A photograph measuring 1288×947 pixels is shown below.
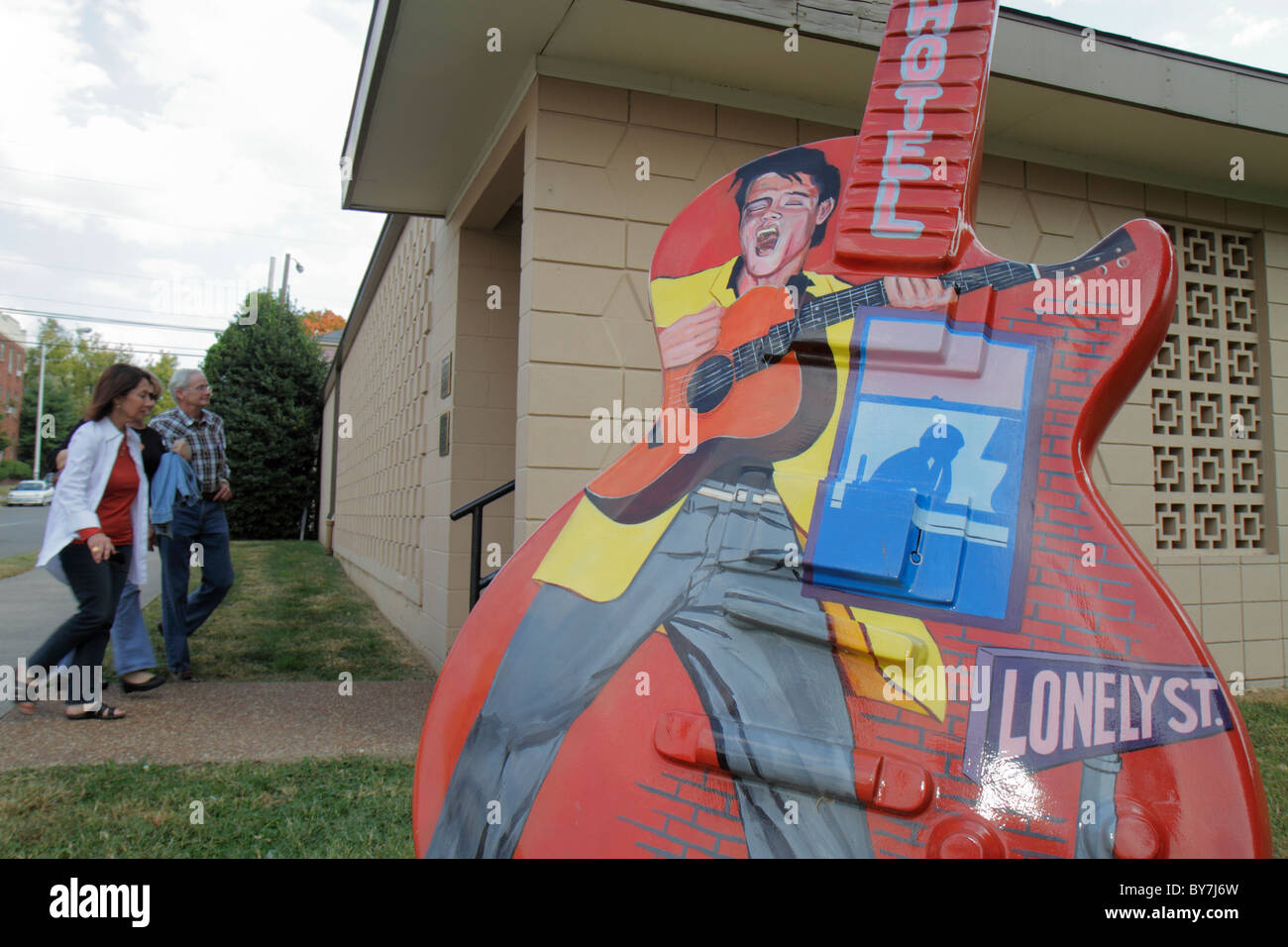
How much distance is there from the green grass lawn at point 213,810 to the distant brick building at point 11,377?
5480 cm

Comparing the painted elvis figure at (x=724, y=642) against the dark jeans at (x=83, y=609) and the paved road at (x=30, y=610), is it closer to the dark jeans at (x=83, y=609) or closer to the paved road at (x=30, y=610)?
the dark jeans at (x=83, y=609)

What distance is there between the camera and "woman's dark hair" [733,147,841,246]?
1.54 metres

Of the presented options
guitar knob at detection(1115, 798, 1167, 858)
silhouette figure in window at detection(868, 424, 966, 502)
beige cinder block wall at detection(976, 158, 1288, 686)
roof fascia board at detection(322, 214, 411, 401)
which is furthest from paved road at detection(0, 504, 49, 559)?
guitar knob at detection(1115, 798, 1167, 858)

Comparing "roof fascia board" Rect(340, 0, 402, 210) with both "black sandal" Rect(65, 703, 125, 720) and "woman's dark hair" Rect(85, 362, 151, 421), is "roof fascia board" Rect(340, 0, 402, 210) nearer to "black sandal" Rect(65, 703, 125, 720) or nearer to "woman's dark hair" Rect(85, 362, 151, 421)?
"woman's dark hair" Rect(85, 362, 151, 421)

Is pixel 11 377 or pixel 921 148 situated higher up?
pixel 11 377

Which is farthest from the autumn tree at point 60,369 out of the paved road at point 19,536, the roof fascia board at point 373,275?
the roof fascia board at point 373,275

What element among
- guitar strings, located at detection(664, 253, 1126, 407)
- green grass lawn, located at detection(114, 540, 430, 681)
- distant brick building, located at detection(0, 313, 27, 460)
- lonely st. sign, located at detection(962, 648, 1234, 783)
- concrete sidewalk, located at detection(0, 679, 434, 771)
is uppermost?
distant brick building, located at detection(0, 313, 27, 460)

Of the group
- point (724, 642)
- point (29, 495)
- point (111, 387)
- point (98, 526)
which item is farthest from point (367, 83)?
point (29, 495)

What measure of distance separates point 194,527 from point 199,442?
0.46m

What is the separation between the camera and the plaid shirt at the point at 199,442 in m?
4.52

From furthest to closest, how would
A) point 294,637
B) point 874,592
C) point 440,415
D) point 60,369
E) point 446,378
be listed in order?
1. point 60,369
2. point 294,637
3. point 440,415
4. point 446,378
5. point 874,592

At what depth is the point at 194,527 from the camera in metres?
4.50

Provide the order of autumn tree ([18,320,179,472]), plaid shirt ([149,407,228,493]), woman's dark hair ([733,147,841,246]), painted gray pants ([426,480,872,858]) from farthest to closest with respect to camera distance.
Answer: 1. autumn tree ([18,320,179,472])
2. plaid shirt ([149,407,228,493])
3. woman's dark hair ([733,147,841,246])
4. painted gray pants ([426,480,872,858])

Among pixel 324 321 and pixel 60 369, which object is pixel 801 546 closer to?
pixel 324 321
